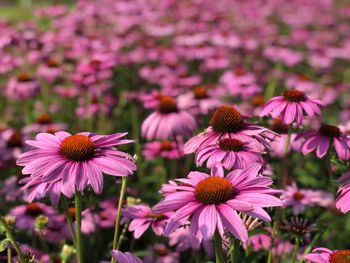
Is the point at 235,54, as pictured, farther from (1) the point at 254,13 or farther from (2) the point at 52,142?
(2) the point at 52,142

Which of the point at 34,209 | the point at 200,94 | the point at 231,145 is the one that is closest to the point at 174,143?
the point at 200,94

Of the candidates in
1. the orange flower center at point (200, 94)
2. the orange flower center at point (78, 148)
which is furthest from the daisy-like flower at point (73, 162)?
the orange flower center at point (200, 94)

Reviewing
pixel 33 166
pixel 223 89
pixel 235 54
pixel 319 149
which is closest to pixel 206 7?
pixel 235 54

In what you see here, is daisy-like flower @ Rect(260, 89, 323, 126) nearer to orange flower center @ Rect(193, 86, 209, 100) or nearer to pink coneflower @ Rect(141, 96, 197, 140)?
pink coneflower @ Rect(141, 96, 197, 140)

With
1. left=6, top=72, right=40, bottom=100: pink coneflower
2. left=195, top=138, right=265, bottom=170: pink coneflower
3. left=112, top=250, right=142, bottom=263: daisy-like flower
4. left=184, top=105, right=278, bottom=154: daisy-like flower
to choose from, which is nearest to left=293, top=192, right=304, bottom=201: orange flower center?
left=184, top=105, right=278, bottom=154: daisy-like flower

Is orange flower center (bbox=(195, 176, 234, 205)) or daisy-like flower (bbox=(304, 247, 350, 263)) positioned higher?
orange flower center (bbox=(195, 176, 234, 205))

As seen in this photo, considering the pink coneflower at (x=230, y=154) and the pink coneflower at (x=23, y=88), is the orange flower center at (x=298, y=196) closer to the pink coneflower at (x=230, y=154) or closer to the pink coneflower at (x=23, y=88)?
the pink coneflower at (x=230, y=154)
